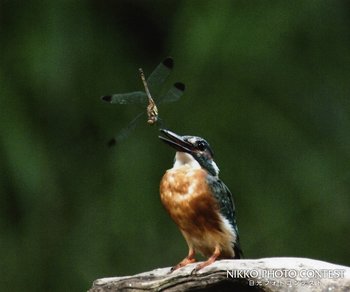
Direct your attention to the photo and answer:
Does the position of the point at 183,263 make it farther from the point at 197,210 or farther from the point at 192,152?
the point at 192,152

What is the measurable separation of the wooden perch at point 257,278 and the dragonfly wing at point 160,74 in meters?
0.84

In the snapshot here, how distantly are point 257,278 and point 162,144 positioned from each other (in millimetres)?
2034

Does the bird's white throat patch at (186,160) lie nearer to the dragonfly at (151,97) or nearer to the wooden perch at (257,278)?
the dragonfly at (151,97)

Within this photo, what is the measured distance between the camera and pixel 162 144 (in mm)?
5355

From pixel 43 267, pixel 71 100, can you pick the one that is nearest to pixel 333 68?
pixel 71 100

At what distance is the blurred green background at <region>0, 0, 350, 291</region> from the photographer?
17.3 feet

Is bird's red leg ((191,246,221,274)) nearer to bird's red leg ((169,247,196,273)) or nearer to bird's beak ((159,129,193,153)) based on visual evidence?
bird's red leg ((169,247,196,273))

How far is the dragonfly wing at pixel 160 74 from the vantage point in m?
4.10

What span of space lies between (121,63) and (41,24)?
40 centimetres

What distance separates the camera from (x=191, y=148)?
3.91 meters

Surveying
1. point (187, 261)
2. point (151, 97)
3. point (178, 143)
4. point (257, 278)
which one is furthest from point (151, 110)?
point (257, 278)

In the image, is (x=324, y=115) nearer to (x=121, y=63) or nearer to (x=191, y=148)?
(x=121, y=63)

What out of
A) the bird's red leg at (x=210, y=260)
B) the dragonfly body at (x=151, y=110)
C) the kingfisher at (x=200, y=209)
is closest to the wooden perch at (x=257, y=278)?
the bird's red leg at (x=210, y=260)

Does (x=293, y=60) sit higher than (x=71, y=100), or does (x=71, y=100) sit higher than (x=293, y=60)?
(x=293, y=60)
